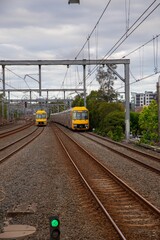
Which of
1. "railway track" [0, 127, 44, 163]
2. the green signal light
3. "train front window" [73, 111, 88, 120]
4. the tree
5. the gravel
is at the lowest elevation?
"railway track" [0, 127, 44, 163]

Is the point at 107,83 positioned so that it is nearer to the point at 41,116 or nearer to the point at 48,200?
the point at 41,116

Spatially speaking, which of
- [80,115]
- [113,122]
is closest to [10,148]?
[113,122]

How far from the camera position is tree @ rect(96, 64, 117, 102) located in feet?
252

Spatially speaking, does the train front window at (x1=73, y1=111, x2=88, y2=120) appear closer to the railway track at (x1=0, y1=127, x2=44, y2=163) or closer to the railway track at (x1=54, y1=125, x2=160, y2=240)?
the railway track at (x1=0, y1=127, x2=44, y2=163)

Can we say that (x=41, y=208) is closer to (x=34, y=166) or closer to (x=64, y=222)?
(x=64, y=222)

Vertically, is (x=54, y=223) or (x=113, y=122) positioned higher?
(x=113, y=122)

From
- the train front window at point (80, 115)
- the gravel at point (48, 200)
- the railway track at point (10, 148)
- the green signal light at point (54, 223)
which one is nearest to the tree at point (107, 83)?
the train front window at point (80, 115)

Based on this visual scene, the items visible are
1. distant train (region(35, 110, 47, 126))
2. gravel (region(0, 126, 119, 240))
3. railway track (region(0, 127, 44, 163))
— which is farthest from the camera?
distant train (region(35, 110, 47, 126))

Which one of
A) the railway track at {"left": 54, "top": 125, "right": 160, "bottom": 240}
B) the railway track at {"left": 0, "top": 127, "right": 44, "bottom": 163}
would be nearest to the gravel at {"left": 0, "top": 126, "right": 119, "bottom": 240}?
the railway track at {"left": 54, "top": 125, "right": 160, "bottom": 240}

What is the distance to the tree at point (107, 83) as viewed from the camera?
252 feet

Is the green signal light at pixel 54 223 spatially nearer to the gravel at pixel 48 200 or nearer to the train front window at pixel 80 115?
the gravel at pixel 48 200

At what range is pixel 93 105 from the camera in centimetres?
5350

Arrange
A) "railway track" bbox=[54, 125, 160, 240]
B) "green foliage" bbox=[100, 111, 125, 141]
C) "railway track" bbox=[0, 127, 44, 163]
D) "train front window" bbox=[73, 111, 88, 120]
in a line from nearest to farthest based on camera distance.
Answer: "railway track" bbox=[54, 125, 160, 240], "railway track" bbox=[0, 127, 44, 163], "green foliage" bbox=[100, 111, 125, 141], "train front window" bbox=[73, 111, 88, 120]

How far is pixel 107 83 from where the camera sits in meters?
78.5
